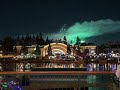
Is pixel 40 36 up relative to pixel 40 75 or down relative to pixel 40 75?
Result: up

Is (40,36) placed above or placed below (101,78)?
above

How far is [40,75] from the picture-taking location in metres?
8.80

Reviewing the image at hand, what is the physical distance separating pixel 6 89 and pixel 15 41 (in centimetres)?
10977

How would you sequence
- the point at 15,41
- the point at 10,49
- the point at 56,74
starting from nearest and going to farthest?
the point at 56,74
the point at 10,49
the point at 15,41

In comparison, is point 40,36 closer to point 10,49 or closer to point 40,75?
point 10,49

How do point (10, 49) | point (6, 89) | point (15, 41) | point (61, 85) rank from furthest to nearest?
point (15, 41) < point (10, 49) < point (61, 85) < point (6, 89)

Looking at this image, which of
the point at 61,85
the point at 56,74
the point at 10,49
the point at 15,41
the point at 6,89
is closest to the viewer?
the point at 6,89

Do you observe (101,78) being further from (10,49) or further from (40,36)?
(40,36)

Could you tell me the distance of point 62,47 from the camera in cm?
11275

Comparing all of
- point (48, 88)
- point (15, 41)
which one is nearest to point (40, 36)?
point (15, 41)

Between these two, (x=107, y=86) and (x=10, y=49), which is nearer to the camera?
(x=107, y=86)

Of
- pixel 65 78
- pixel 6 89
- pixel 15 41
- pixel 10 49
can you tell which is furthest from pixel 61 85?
pixel 15 41

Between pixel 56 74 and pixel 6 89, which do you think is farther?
pixel 56 74

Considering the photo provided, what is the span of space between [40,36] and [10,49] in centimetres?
1641
